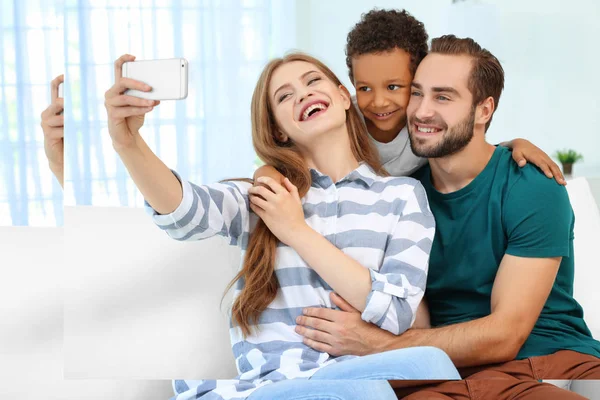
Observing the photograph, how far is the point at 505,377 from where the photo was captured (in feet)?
4.00

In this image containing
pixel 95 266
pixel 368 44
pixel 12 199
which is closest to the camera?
pixel 368 44

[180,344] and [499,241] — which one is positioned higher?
[499,241]

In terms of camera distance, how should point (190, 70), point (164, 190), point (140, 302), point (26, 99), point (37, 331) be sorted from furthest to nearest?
point (26, 99), point (37, 331), point (140, 302), point (190, 70), point (164, 190)

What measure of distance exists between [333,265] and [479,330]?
0.28m

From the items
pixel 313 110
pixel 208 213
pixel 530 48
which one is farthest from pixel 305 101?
pixel 530 48


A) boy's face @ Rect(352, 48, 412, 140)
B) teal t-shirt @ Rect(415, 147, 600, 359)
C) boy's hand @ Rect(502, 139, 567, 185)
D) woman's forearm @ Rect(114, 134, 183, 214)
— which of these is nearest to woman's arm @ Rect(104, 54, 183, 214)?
woman's forearm @ Rect(114, 134, 183, 214)

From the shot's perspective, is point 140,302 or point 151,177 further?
point 140,302

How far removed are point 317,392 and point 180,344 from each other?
294 millimetres

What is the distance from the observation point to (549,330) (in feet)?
4.01

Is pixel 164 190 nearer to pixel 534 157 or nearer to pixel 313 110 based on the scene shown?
pixel 313 110

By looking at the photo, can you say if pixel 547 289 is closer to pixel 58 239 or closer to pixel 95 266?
pixel 95 266

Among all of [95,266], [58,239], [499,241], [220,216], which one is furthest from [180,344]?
[499,241]

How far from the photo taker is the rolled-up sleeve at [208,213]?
3.62 feet

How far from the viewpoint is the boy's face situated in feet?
3.66
